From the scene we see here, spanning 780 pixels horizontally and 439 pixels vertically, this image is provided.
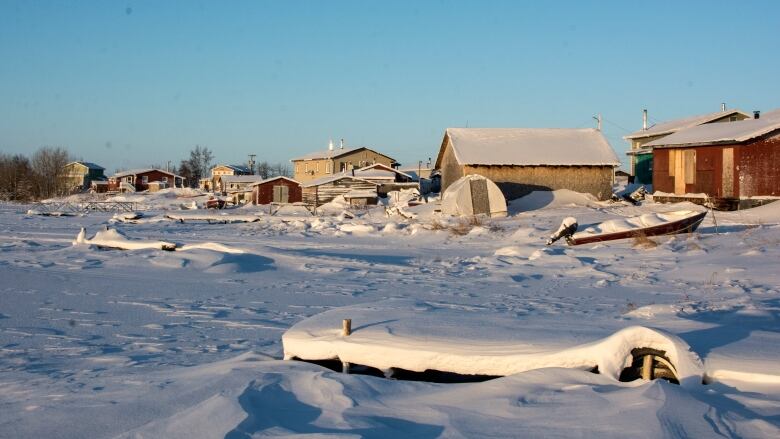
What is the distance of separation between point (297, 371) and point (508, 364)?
1.77 meters

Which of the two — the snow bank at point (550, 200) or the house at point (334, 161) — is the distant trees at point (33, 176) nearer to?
the house at point (334, 161)

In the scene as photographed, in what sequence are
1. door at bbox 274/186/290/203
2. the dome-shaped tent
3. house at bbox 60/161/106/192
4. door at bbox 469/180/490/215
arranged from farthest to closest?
house at bbox 60/161/106/192, door at bbox 274/186/290/203, door at bbox 469/180/490/215, the dome-shaped tent

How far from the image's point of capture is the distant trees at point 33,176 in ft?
299

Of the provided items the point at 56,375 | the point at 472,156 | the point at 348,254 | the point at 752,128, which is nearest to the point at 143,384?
the point at 56,375

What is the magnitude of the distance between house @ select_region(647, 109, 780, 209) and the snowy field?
6337mm

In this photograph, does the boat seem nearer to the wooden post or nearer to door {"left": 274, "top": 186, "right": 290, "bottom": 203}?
the wooden post

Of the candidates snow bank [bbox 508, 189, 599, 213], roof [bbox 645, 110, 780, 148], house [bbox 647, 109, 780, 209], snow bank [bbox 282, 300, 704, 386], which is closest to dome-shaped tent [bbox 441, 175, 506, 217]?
snow bank [bbox 508, 189, 599, 213]

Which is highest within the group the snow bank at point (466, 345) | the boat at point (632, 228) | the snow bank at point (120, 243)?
the boat at point (632, 228)

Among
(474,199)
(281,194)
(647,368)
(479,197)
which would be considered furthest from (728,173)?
(281,194)

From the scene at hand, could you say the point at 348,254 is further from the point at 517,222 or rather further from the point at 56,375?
the point at 56,375

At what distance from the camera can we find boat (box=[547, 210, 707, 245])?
17906 millimetres

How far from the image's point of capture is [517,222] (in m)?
26.6

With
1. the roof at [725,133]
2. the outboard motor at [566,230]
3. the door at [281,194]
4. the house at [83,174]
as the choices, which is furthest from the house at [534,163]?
the house at [83,174]

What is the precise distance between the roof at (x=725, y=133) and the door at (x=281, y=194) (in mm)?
36006
